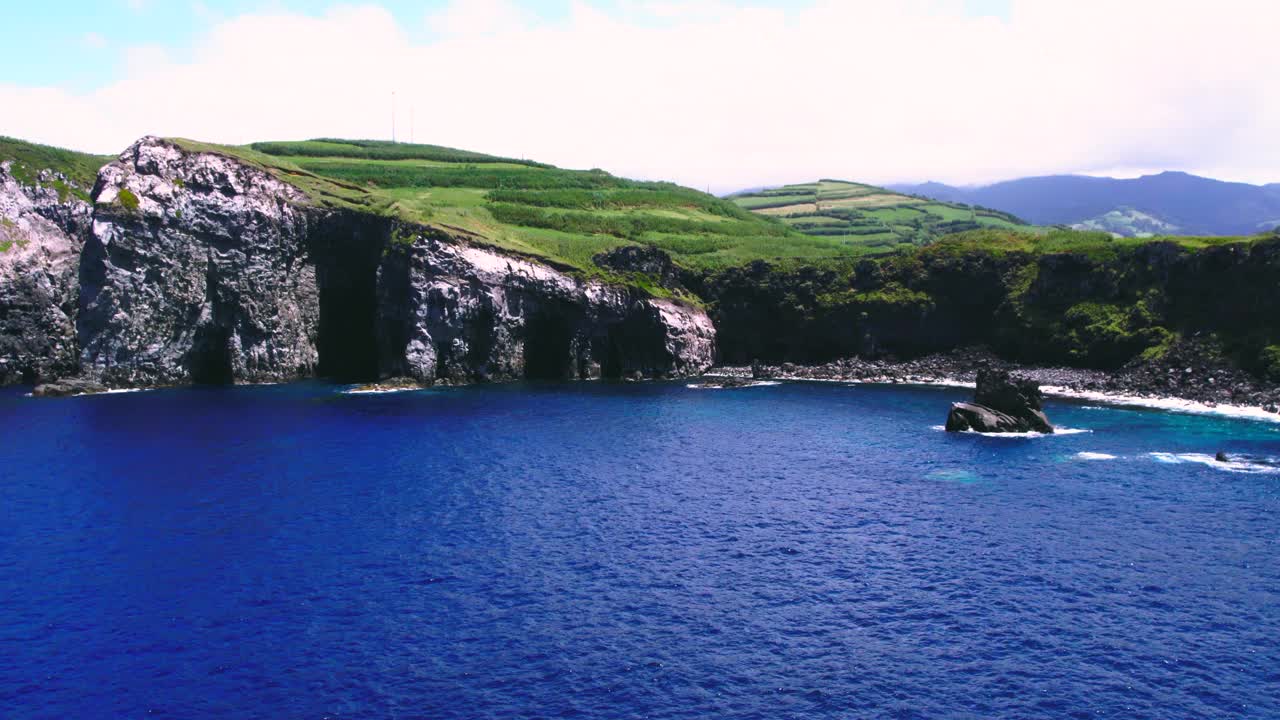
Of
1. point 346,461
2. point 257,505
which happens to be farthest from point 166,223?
point 257,505

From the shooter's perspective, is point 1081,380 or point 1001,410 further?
point 1081,380

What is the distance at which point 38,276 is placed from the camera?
12381 cm

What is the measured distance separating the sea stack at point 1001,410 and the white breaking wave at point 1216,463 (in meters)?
12.7

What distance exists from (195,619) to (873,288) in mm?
116386

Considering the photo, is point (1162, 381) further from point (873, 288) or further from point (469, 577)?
point (469, 577)

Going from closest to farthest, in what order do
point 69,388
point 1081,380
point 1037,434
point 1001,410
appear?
point 1037,434 → point 1001,410 → point 69,388 → point 1081,380

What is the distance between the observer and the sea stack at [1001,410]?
83375 mm

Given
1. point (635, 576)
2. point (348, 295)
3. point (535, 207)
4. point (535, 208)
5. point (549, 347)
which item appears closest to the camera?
point (635, 576)

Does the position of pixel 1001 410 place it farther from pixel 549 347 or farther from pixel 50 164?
pixel 50 164

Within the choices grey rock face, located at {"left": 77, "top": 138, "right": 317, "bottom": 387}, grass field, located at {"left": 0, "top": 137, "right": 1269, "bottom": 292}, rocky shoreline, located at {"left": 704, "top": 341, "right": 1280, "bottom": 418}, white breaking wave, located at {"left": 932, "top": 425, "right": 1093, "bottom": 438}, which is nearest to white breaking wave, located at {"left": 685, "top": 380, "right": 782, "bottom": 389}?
rocky shoreline, located at {"left": 704, "top": 341, "right": 1280, "bottom": 418}

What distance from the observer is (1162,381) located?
104438mm

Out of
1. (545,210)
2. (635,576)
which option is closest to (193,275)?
(545,210)

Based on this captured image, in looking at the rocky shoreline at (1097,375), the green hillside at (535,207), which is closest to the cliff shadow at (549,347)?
the green hillside at (535,207)

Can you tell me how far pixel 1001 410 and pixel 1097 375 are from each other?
118ft
